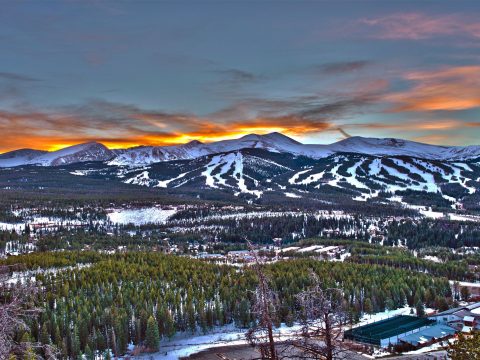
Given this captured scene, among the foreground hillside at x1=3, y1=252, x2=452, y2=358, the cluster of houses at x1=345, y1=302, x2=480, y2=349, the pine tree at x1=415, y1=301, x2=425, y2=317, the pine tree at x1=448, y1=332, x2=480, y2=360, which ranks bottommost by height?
the cluster of houses at x1=345, y1=302, x2=480, y2=349

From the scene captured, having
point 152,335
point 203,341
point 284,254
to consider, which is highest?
point 284,254

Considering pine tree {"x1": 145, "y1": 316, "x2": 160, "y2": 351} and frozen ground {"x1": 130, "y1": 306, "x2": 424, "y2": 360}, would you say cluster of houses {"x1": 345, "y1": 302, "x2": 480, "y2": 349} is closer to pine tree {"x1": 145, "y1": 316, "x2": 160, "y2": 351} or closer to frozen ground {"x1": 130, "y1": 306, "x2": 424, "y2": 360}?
frozen ground {"x1": 130, "y1": 306, "x2": 424, "y2": 360}

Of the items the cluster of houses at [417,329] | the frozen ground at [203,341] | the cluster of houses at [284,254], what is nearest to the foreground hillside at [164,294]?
the frozen ground at [203,341]

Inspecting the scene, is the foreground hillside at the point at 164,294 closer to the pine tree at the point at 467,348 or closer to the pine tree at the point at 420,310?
the pine tree at the point at 420,310

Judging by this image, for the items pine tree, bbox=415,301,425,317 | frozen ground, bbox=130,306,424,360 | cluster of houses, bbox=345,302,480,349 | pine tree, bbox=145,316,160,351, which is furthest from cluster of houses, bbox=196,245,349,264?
pine tree, bbox=145,316,160,351

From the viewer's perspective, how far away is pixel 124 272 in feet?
352

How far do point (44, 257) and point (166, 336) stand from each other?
61.5 m

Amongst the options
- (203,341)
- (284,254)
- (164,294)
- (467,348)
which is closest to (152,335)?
(203,341)

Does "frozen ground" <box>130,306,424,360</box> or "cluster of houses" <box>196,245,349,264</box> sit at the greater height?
"cluster of houses" <box>196,245,349,264</box>

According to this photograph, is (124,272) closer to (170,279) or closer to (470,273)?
(170,279)

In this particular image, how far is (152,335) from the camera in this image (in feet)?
239

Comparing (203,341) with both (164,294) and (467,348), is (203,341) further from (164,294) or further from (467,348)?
(467,348)

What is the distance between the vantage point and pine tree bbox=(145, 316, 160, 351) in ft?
239

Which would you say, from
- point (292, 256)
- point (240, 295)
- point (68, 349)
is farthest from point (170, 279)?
point (292, 256)
